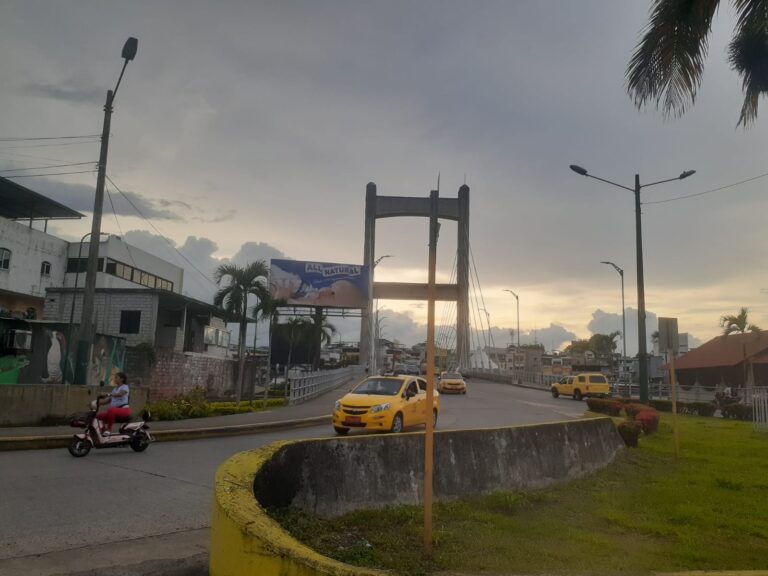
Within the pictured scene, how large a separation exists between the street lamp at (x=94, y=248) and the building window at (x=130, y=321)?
1851cm

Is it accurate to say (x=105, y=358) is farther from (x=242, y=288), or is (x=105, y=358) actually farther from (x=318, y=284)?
(x=318, y=284)

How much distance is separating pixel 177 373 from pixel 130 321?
489cm

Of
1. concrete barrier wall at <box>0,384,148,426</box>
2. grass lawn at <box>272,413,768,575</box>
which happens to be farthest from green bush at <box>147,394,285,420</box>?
grass lawn at <box>272,413,768,575</box>

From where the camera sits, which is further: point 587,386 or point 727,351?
point 727,351

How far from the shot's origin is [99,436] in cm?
1089

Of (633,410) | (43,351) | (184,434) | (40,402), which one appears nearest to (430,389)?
(184,434)

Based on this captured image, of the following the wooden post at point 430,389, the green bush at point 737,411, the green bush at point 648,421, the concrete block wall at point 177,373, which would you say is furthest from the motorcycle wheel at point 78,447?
the green bush at point 737,411

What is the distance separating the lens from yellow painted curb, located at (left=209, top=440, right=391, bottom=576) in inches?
127

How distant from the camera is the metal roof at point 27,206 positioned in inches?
1481

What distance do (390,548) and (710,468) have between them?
25.0 feet

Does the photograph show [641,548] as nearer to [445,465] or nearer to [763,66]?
[445,465]

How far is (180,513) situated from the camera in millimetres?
6840

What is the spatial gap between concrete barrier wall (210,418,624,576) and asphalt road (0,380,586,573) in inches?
51.2

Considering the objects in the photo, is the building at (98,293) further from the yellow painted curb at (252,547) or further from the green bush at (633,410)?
the yellow painted curb at (252,547)
